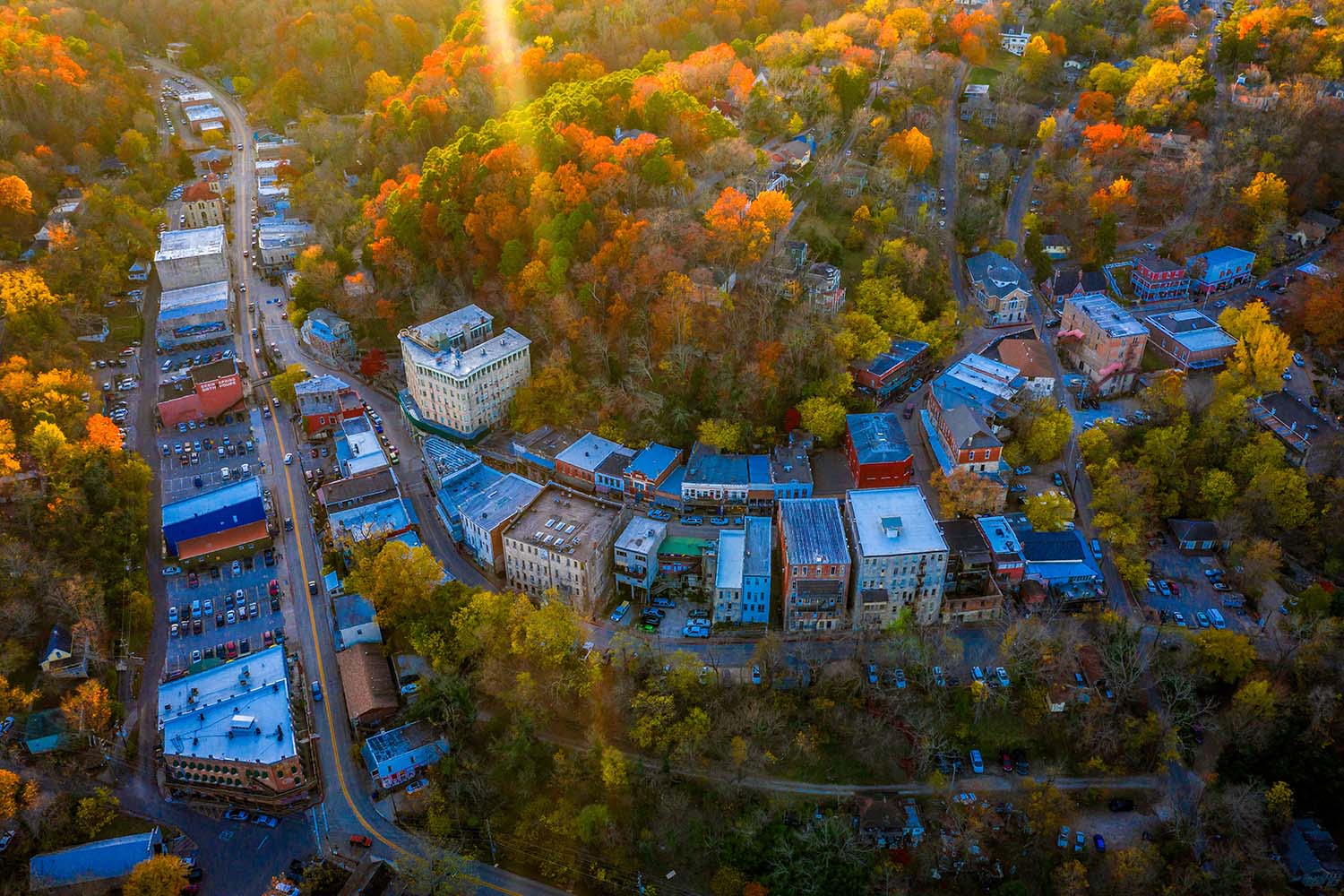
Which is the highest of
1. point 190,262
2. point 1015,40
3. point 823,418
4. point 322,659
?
point 1015,40

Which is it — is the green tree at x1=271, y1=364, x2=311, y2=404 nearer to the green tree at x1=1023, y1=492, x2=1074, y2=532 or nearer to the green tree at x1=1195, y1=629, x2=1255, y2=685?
the green tree at x1=1023, y1=492, x2=1074, y2=532

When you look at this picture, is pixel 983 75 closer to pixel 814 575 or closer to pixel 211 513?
pixel 814 575

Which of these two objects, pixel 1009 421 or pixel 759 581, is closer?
pixel 759 581

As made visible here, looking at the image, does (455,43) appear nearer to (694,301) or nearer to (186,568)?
(694,301)

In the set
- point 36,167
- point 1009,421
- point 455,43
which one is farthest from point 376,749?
point 455,43

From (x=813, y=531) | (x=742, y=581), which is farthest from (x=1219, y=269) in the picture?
(x=742, y=581)

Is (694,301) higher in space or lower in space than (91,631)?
higher

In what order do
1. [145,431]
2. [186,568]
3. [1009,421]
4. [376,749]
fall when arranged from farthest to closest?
[145,431]
[1009,421]
[186,568]
[376,749]

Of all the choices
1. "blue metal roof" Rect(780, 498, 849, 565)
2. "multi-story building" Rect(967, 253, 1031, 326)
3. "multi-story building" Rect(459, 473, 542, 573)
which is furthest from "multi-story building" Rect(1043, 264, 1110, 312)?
"multi-story building" Rect(459, 473, 542, 573)
